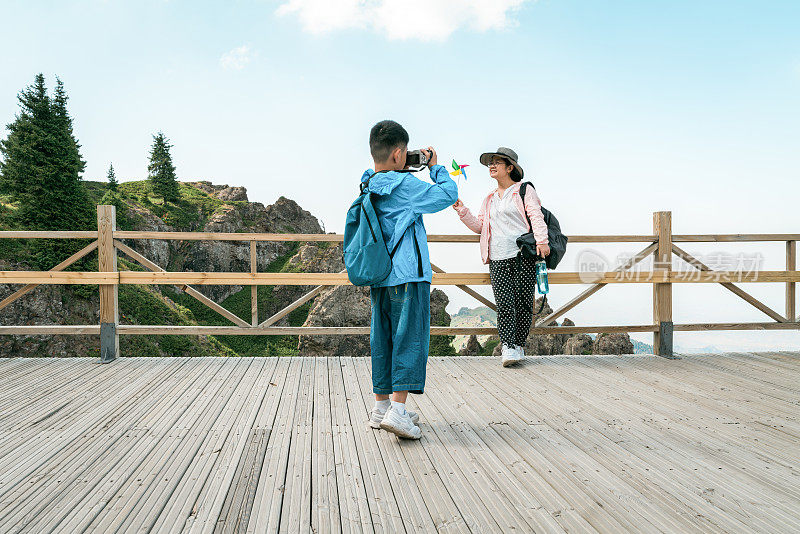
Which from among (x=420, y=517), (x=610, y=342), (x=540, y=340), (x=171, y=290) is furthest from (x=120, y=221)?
(x=420, y=517)

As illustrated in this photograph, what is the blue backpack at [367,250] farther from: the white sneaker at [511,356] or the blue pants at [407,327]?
the white sneaker at [511,356]

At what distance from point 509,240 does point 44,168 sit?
23217mm

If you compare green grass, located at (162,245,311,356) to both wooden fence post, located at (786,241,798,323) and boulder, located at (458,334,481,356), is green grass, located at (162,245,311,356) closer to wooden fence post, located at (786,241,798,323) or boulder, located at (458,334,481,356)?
boulder, located at (458,334,481,356)

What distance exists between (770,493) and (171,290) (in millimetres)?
32025

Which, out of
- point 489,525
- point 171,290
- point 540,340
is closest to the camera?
point 489,525

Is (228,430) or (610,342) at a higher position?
(228,430)

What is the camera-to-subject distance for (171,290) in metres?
30.6

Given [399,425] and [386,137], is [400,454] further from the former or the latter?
[386,137]

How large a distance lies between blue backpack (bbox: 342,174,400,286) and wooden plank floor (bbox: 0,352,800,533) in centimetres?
87

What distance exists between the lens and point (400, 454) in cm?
259

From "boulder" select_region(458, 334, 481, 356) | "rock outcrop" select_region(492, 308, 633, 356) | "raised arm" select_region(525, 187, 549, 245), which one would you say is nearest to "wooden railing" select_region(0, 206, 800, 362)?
"raised arm" select_region(525, 187, 549, 245)

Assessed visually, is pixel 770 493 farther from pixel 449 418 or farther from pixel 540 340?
pixel 540 340

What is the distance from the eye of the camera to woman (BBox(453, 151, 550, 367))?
14.7 feet

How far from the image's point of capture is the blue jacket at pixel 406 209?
2.72 meters
